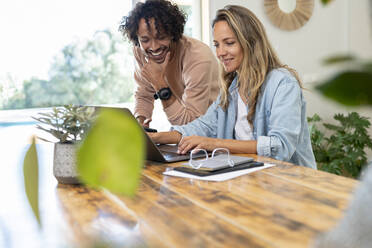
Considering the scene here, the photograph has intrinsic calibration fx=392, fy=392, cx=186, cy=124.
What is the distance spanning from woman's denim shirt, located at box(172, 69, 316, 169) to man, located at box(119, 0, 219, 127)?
341 millimetres

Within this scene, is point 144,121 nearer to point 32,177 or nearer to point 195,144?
point 195,144

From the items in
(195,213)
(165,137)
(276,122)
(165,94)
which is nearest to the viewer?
(195,213)

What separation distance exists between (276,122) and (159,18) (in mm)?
1056

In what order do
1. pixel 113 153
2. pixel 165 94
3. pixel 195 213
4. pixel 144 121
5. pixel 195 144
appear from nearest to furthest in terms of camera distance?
1. pixel 113 153
2. pixel 195 213
3. pixel 195 144
4. pixel 144 121
5. pixel 165 94

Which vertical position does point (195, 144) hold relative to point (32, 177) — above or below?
below

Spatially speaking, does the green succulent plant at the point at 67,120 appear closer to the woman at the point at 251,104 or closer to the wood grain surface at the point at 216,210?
the wood grain surface at the point at 216,210

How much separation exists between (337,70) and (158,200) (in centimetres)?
72

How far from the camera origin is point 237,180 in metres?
0.97

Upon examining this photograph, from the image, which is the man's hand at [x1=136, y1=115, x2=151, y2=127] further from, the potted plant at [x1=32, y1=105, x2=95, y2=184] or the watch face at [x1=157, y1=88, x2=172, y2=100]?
the potted plant at [x1=32, y1=105, x2=95, y2=184]

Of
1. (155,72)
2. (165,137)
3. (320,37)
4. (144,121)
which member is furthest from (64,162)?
(320,37)

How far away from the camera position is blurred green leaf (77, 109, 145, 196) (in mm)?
103

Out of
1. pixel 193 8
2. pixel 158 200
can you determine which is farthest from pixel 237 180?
pixel 193 8

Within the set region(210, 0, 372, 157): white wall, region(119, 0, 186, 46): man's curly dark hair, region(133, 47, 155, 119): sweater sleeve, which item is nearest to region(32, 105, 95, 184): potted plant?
region(119, 0, 186, 46): man's curly dark hair

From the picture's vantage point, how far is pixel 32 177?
0.41 ft
